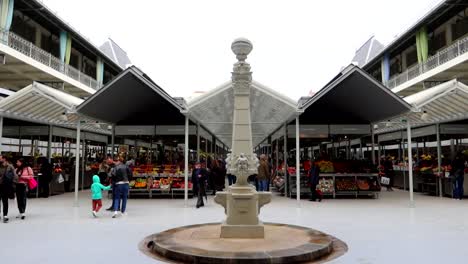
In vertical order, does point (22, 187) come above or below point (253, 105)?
below

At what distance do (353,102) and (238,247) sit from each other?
985cm

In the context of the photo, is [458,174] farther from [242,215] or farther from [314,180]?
[242,215]

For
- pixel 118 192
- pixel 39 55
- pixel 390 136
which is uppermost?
pixel 39 55

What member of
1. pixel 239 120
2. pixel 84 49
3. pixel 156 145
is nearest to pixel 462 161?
pixel 239 120

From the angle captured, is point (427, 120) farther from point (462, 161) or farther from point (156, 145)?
point (156, 145)

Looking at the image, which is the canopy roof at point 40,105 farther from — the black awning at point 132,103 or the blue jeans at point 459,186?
the blue jeans at point 459,186

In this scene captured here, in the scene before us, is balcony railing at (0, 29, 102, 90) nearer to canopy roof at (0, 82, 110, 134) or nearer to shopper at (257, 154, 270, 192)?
canopy roof at (0, 82, 110, 134)


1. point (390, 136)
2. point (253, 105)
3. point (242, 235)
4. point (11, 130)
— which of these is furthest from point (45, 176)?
point (390, 136)

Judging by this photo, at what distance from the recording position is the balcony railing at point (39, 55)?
69.8ft

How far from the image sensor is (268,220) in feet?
32.6

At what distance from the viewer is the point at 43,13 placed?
981 inches

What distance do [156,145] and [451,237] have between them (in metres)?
22.4

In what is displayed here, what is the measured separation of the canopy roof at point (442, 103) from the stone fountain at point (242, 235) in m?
7.46

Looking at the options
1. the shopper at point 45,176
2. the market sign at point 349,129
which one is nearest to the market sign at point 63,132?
the shopper at point 45,176
